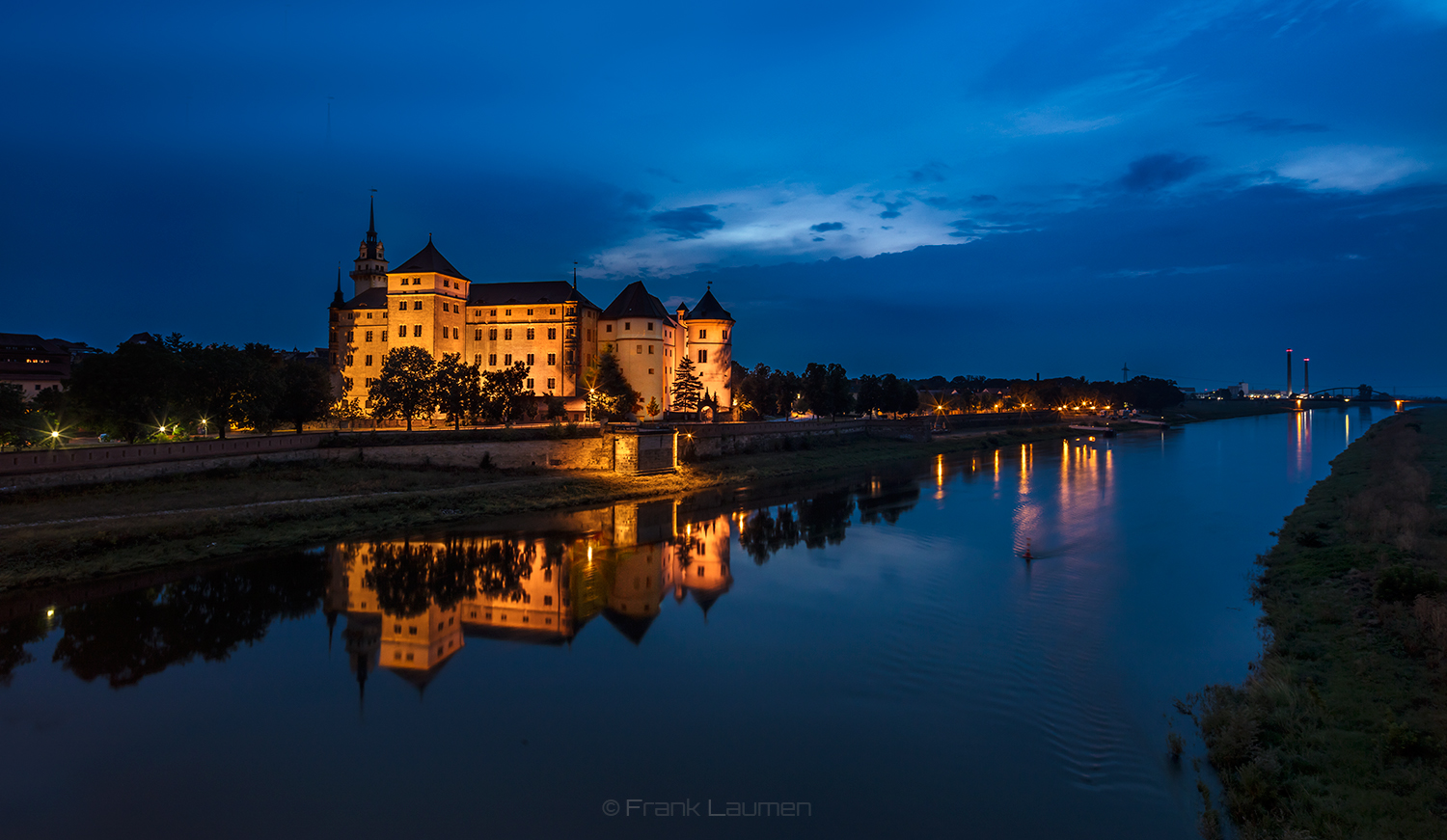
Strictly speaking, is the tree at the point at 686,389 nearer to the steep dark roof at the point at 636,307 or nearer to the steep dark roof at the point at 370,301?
the steep dark roof at the point at 636,307

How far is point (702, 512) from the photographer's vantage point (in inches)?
1267

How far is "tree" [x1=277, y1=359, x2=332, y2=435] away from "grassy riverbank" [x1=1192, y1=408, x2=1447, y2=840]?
38993 millimetres

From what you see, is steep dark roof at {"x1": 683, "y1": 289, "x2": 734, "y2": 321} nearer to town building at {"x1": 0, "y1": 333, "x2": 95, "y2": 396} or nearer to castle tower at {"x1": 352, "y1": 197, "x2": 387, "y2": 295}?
castle tower at {"x1": 352, "y1": 197, "x2": 387, "y2": 295}

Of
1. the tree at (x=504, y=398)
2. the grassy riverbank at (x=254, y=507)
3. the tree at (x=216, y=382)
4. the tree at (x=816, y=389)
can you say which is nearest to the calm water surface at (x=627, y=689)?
the grassy riverbank at (x=254, y=507)

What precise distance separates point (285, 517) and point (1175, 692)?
26181 mm

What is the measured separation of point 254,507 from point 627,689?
61.9ft

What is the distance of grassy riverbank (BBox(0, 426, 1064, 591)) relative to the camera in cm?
1956

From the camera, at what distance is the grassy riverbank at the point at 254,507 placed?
19.6m

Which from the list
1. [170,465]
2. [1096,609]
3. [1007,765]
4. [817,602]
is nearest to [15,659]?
[170,465]

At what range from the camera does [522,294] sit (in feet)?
191

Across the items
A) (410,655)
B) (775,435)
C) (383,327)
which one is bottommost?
(410,655)

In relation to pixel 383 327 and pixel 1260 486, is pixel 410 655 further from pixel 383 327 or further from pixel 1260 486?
pixel 383 327

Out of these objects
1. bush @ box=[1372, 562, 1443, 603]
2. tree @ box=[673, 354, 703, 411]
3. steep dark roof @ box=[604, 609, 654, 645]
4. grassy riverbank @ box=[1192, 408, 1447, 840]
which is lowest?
steep dark roof @ box=[604, 609, 654, 645]

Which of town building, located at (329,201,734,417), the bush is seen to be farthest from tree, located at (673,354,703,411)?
the bush
